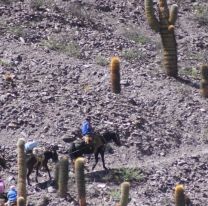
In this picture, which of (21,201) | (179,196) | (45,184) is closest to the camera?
(21,201)

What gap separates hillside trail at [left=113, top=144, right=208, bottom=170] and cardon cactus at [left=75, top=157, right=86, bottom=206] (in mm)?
2689

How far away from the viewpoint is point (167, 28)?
24.8 meters

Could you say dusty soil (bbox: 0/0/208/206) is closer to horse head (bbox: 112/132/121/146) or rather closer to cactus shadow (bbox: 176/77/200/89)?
cactus shadow (bbox: 176/77/200/89)

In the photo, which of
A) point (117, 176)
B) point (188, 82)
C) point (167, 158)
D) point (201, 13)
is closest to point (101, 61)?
point (188, 82)

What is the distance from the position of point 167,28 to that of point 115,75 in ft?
9.48

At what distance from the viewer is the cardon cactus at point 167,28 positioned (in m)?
24.5

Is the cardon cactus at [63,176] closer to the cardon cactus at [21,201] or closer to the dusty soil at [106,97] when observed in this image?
the dusty soil at [106,97]

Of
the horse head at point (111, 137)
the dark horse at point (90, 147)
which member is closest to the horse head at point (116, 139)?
the horse head at point (111, 137)

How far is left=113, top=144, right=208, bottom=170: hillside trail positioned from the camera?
2020 cm

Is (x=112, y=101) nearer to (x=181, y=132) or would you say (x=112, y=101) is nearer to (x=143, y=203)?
(x=181, y=132)

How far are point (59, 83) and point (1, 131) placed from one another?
2763mm

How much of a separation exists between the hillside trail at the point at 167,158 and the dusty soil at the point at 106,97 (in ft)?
0.08

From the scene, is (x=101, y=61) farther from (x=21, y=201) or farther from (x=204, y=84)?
(x=21, y=201)

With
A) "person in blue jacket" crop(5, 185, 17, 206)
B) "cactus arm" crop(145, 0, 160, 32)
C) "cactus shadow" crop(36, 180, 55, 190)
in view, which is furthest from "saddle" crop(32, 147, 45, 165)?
"cactus arm" crop(145, 0, 160, 32)
